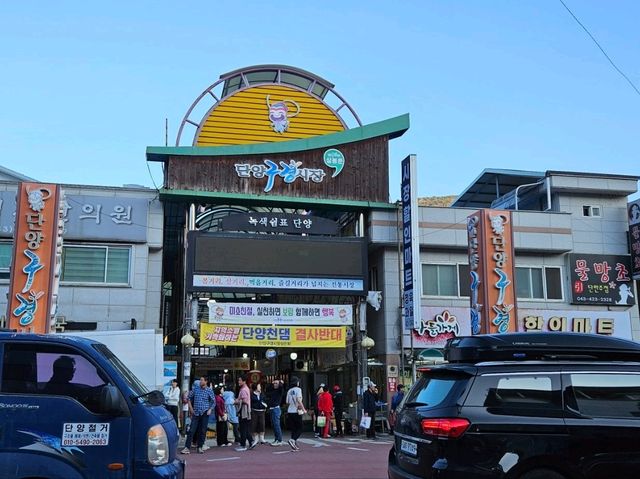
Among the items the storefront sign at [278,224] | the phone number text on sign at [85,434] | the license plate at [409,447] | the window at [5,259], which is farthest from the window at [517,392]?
the window at [5,259]

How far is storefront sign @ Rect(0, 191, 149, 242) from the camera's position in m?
21.3

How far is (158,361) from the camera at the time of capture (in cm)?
1577

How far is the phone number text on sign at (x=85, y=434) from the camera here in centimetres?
576

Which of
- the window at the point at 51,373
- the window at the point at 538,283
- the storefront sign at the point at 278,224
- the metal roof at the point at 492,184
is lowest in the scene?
the window at the point at 51,373

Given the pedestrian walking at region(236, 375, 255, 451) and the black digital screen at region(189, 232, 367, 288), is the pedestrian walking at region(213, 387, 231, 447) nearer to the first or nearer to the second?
the pedestrian walking at region(236, 375, 255, 451)

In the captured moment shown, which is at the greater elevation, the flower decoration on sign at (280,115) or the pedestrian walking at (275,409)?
the flower decoration on sign at (280,115)

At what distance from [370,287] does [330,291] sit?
10.5 feet

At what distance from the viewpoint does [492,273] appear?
21.7 metres

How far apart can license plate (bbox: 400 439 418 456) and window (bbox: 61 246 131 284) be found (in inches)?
639

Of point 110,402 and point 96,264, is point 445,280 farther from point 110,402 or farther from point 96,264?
point 110,402

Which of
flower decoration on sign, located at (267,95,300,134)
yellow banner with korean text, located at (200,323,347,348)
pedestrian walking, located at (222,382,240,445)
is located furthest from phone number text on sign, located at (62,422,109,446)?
flower decoration on sign, located at (267,95,300,134)

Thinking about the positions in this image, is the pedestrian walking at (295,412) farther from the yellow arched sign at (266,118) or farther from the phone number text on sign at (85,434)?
the phone number text on sign at (85,434)

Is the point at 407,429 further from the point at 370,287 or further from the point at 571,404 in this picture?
the point at 370,287

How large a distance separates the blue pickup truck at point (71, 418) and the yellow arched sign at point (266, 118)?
17.2 metres
